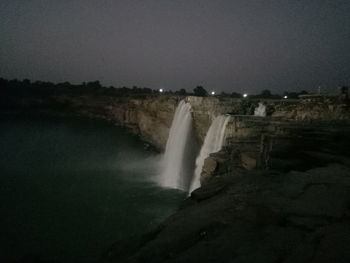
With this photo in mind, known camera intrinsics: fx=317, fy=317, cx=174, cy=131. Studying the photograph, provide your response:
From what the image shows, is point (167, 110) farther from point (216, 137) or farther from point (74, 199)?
point (74, 199)

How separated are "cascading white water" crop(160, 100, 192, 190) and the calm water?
1.99 m

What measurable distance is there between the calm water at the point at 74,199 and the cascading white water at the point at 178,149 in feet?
6.52

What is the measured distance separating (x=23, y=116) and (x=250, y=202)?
81308mm

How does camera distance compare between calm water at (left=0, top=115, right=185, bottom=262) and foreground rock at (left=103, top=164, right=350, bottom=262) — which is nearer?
foreground rock at (left=103, top=164, right=350, bottom=262)

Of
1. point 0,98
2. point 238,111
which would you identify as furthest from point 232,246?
point 0,98

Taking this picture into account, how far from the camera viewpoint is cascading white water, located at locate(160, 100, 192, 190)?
29066mm

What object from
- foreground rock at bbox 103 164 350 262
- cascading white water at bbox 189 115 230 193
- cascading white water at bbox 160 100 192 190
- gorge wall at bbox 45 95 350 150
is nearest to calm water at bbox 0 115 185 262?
cascading white water at bbox 160 100 192 190

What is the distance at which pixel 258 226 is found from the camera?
19.1 ft

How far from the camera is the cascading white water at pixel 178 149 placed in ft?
95.4

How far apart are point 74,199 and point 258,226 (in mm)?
18191

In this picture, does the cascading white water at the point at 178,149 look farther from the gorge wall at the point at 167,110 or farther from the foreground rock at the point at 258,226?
the foreground rock at the point at 258,226

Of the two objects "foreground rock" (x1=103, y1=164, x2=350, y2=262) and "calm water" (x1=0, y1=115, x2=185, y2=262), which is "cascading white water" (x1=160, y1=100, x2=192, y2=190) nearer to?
"calm water" (x1=0, y1=115, x2=185, y2=262)

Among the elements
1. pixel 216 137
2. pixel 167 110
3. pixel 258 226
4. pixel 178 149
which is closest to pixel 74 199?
pixel 216 137

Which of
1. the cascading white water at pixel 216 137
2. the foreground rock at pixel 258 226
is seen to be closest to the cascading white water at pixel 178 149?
the cascading white water at pixel 216 137
